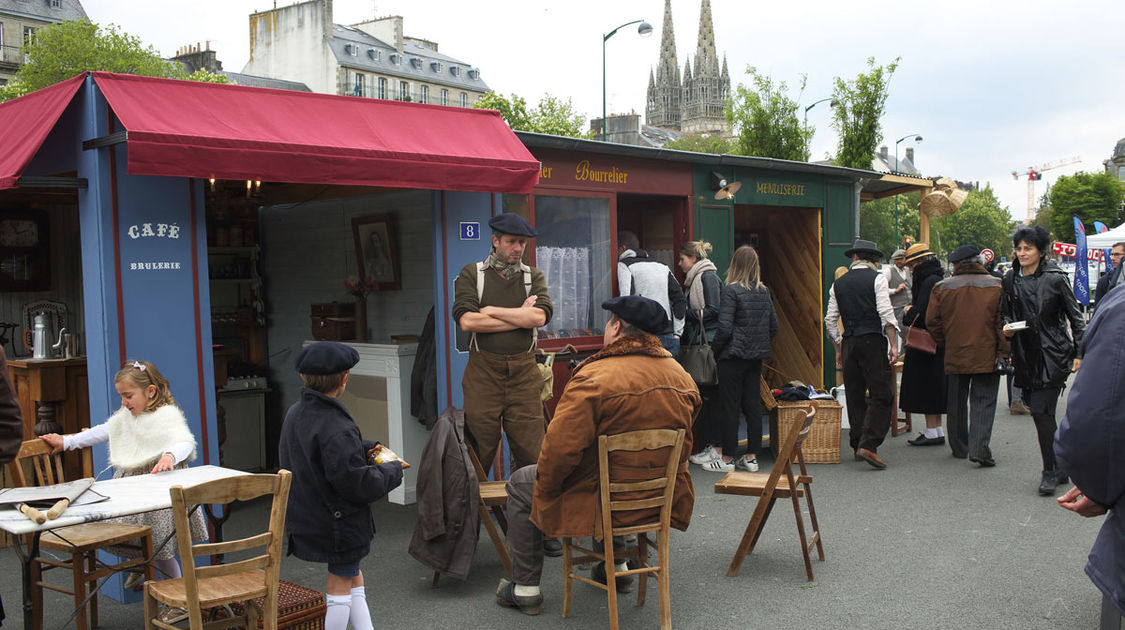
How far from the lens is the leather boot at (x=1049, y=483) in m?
6.91

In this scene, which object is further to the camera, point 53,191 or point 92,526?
point 53,191

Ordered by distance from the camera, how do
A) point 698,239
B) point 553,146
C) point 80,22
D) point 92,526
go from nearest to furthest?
point 92,526 < point 553,146 < point 698,239 < point 80,22

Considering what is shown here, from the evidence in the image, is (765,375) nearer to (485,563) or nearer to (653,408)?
(485,563)

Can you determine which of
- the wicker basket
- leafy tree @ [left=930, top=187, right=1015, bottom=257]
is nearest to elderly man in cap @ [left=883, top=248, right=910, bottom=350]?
the wicker basket

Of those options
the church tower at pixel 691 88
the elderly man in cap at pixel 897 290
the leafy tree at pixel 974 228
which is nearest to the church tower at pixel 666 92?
the church tower at pixel 691 88

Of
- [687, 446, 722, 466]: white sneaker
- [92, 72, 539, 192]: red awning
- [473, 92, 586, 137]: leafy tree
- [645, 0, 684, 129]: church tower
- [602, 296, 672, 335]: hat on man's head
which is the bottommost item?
[687, 446, 722, 466]: white sneaker

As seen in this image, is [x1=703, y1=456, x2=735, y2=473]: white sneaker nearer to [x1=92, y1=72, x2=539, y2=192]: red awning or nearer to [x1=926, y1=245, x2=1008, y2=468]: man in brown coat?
[x1=926, y1=245, x2=1008, y2=468]: man in brown coat

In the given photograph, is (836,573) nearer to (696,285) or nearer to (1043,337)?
(1043,337)

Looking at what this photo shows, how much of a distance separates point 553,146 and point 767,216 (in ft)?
14.6

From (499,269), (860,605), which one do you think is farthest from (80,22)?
(860,605)

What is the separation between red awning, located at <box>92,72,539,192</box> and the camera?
489 centimetres

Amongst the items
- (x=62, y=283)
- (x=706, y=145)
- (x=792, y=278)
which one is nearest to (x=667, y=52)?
(x=706, y=145)

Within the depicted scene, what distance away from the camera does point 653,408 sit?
4.30 m

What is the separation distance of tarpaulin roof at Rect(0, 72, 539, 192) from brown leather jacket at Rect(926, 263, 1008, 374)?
3.85m
